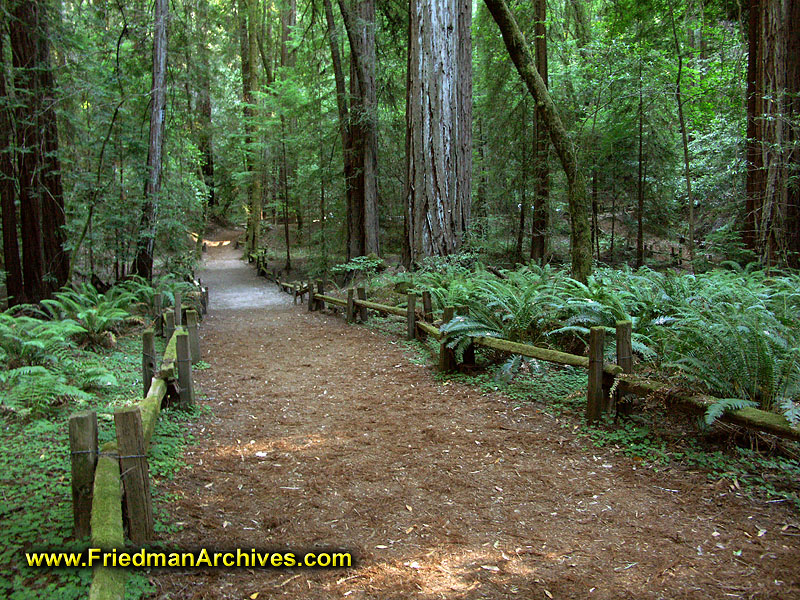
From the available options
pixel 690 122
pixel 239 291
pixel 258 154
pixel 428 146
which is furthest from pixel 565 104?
pixel 258 154

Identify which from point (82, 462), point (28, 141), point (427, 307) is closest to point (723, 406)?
point (82, 462)

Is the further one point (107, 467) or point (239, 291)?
point (239, 291)

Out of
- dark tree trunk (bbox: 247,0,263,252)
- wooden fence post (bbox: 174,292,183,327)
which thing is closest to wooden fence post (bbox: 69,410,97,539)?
wooden fence post (bbox: 174,292,183,327)

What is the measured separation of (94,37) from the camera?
1393 centimetres

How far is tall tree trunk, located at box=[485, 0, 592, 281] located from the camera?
24.6 ft

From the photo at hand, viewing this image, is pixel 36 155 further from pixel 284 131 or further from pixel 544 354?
pixel 284 131

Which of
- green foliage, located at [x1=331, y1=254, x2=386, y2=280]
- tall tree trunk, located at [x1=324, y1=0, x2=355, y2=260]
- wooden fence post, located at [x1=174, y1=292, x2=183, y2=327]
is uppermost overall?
tall tree trunk, located at [x1=324, y1=0, x2=355, y2=260]

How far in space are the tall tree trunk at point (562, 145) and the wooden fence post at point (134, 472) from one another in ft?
20.6

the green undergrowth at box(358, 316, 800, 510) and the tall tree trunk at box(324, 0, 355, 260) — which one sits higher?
the tall tree trunk at box(324, 0, 355, 260)

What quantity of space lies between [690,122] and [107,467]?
57.4 feet

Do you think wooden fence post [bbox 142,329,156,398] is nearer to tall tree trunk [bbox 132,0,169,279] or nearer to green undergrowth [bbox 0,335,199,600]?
green undergrowth [bbox 0,335,199,600]

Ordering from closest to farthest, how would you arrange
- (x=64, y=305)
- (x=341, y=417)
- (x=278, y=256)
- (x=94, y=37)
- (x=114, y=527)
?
(x=114, y=527) → (x=341, y=417) → (x=64, y=305) → (x=94, y=37) → (x=278, y=256)

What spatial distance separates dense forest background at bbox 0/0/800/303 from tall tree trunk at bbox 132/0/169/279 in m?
0.05

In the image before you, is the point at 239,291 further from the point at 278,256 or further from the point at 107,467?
the point at 107,467
